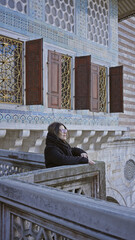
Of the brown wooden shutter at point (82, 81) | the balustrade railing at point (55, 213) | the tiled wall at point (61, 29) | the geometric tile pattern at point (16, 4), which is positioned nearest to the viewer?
the balustrade railing at point (55, 213)

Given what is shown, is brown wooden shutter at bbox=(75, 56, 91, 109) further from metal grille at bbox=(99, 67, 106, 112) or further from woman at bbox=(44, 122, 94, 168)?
woman at bbox=(44, 122, 94, 168)

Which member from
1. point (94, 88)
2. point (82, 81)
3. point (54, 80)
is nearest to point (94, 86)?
point (94, 88)

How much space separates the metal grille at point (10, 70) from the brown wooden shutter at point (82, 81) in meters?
1.85

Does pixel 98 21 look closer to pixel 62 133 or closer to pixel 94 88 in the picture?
pixel 94 88

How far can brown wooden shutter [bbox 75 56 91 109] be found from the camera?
674cm

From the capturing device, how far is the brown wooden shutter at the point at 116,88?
26.3 ft

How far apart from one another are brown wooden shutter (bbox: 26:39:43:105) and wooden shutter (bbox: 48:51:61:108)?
0.78 meters

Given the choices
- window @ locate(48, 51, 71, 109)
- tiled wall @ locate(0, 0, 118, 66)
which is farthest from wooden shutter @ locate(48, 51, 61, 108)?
tiled wall @ locate(0, 0, 118, 66)

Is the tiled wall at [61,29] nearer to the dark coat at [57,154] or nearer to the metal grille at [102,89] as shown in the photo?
the metal grille at [102,89]

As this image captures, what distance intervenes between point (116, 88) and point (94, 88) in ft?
3.48

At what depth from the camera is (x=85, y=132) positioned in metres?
7.21

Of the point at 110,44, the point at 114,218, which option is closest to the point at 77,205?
the point at 114,218

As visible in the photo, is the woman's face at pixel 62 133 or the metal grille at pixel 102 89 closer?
the woman's face at pixel 62 133

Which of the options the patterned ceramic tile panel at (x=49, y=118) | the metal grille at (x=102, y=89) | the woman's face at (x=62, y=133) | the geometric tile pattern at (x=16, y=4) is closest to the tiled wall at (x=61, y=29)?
the geometric tile pattern at (x=16, y=4)
